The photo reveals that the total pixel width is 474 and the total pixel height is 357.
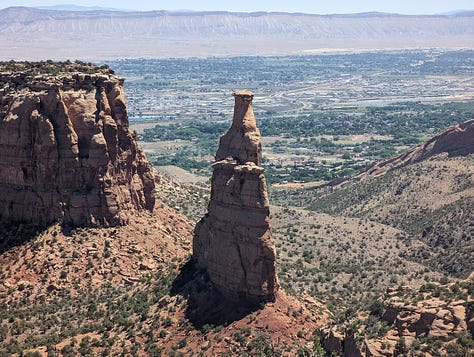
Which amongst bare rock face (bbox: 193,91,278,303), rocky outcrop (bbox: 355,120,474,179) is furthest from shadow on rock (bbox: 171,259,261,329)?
rocky outcrop (bbox: 355,120,474,179)

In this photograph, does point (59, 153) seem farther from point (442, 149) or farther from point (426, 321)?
point (442, 149)

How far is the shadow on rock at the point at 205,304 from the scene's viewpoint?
50.2m

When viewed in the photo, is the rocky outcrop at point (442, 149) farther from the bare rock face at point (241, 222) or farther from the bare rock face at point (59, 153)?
the bare rock face at point (241, 222)

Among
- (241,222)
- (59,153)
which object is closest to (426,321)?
(241,222)

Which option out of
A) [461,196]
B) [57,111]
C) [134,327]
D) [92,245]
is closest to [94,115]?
[57,111]

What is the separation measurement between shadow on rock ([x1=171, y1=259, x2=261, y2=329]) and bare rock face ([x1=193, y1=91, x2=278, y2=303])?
50 cm

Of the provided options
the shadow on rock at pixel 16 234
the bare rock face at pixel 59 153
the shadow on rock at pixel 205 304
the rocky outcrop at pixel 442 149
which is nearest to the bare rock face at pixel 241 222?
the shadow on rock at pixel 205 304

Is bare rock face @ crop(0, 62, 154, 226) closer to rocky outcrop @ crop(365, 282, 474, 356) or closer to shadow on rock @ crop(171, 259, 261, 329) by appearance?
shadow on rock @ crop(171, 259, 261, 329)

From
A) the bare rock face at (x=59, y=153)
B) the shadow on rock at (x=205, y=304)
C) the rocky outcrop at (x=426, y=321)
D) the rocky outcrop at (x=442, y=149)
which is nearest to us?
the rocky outcrop at (x=426, y=321)

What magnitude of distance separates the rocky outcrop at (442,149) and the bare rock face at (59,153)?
6455 centimetres

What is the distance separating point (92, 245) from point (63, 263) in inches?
108

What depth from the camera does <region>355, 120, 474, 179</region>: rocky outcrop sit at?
379 feet

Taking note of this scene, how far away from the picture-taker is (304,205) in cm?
12056

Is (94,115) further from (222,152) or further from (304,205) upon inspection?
(304,205)
